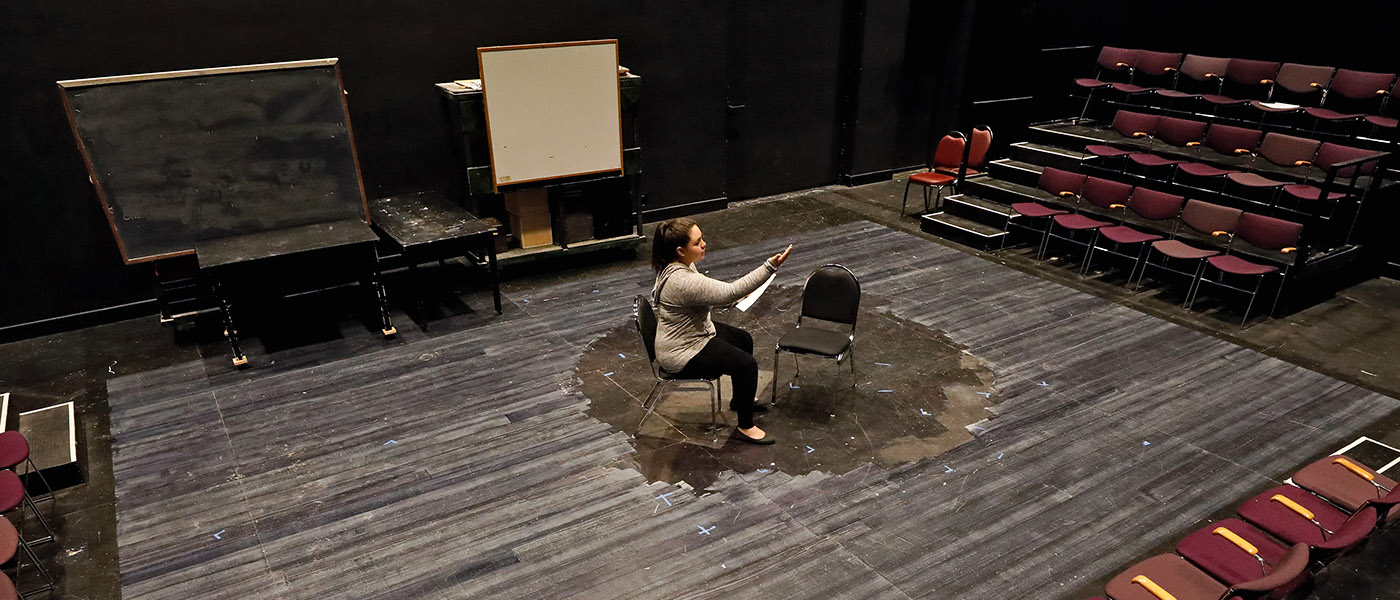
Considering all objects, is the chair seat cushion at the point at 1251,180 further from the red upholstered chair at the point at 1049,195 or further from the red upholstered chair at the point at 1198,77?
the red upholstered chair at the point at 1198,77

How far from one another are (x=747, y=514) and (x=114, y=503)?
3.18m

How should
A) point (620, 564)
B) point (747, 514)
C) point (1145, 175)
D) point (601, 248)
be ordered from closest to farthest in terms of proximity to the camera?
point (620, 564)
point (747, 514)
point (601, 248)
point (1145, 175)

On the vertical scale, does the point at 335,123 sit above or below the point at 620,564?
above

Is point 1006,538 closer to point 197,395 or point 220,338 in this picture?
point 197,395

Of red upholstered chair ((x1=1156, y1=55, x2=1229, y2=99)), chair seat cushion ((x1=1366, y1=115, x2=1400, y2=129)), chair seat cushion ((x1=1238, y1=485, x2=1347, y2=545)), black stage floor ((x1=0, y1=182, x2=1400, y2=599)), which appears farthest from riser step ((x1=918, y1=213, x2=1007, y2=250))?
chair seat cushion ((x1=1238, y1=485, x2=1347, y2=545))

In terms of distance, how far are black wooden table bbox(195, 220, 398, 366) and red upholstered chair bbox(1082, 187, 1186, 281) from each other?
5718 millimetres

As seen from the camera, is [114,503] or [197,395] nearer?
[114,503]

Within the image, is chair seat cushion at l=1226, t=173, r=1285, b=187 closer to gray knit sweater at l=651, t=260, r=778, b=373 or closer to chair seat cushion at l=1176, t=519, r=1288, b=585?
chair seat cushion at l=1176, t=519, r=1288, b=585

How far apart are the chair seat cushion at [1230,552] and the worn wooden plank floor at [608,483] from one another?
0.48 metres

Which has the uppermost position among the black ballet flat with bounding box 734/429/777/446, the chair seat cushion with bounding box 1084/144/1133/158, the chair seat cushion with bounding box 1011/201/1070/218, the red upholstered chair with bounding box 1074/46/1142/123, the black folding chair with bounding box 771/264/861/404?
the red upholstered chair with bounding box 1074/46/1142/123

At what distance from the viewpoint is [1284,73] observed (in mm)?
7652

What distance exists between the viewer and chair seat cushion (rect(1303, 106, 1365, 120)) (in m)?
7.07

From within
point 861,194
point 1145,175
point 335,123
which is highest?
point 335,123

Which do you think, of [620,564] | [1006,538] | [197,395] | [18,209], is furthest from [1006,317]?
[18,209]
